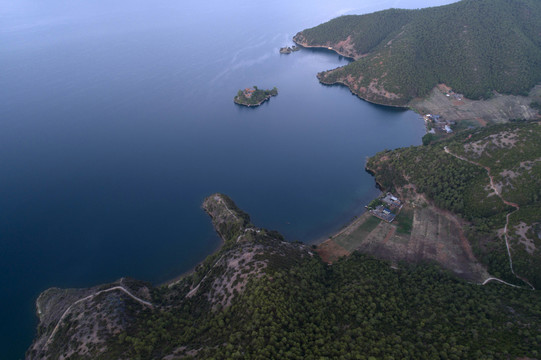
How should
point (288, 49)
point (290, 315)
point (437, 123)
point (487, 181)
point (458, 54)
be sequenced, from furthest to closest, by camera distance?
point (288, 49), point (458, 54), point (437, 123), point (487, 181), point (290, 315)

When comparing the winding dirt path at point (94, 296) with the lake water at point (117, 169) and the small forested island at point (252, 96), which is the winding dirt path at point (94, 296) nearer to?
the lake water at point (117, 169)

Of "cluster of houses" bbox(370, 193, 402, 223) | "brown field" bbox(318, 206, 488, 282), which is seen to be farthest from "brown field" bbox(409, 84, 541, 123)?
"brown field" bbox(318, 206, 488, 282)

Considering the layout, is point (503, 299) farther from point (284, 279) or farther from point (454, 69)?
point (454, 69)

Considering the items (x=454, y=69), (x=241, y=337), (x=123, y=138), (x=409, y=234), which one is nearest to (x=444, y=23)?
(x=454, y=69)

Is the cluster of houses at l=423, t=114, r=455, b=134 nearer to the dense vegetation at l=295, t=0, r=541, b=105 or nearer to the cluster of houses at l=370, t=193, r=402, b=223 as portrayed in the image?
the dense vegetation at l=295, t=0, r=541, b=105

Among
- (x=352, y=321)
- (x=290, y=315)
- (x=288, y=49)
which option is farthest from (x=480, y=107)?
(x=290, y=315)

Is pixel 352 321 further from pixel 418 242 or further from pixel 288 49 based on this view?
pixel 288 49
